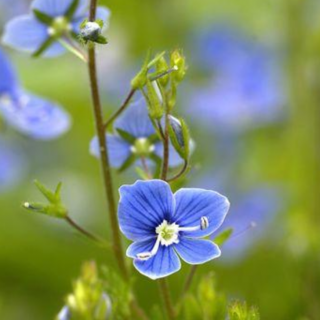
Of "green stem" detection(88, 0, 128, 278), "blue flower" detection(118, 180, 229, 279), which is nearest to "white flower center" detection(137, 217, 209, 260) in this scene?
"blue flower" detection(118, 180, 229, 279)

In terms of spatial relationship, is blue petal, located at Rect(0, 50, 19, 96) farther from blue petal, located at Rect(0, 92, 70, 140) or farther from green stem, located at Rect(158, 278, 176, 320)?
green stem, located at Rect(158, 278, 176, 320)

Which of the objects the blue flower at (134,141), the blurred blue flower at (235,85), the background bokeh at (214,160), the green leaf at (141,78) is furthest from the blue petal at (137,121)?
the blurred blue flower at (235,85)

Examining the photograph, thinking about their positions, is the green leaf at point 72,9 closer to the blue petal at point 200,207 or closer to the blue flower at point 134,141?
the blue flower at point 134,141

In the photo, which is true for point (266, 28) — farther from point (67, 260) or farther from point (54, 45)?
point (54, 45)

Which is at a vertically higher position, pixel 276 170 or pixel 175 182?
pixel 175 182

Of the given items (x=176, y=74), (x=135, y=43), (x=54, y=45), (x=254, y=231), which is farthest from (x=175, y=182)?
(x=135, y=43)

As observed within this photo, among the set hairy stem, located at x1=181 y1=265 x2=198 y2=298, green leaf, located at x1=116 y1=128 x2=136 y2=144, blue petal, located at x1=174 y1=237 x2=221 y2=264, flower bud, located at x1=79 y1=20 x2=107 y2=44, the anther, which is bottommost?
hairy stem, located at x1=181 y1=265 x2=198 y2=298

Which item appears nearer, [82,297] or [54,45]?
[82,297]

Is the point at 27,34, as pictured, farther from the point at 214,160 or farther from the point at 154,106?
the point at 214,160
